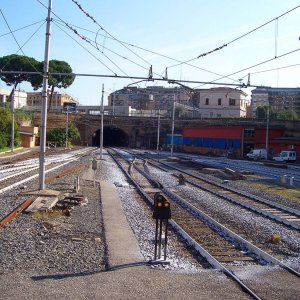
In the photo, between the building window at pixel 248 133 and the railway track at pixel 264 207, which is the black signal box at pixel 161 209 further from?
the building window at pixel 248 133

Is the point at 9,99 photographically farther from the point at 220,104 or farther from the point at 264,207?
the point at 264,207

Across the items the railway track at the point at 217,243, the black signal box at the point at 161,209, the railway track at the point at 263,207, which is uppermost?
the black signal box at the point at 161,209

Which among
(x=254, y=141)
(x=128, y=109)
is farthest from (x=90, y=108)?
(x=254, y=141)

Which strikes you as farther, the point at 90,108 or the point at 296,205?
the point at 90,108

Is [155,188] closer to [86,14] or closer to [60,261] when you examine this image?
[86,14]

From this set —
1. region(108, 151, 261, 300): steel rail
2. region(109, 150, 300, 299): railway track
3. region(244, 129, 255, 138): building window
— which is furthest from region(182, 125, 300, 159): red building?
region(108, 151, 261, 300): steel rail

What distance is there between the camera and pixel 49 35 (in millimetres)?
19625

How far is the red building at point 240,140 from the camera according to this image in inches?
3019

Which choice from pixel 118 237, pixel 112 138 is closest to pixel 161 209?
pixel 118 237

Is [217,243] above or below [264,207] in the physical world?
above

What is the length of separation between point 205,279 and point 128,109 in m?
131

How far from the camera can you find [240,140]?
8088 cm

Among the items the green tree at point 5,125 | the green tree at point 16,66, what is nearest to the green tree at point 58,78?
the green tree at point 16,66

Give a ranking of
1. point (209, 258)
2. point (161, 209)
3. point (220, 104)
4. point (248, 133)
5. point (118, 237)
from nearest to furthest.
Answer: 1. point (161, 209)
2. point (209, 258)
3. point (118, 237)
4. point (248, 133)
5. point (220, 104)
